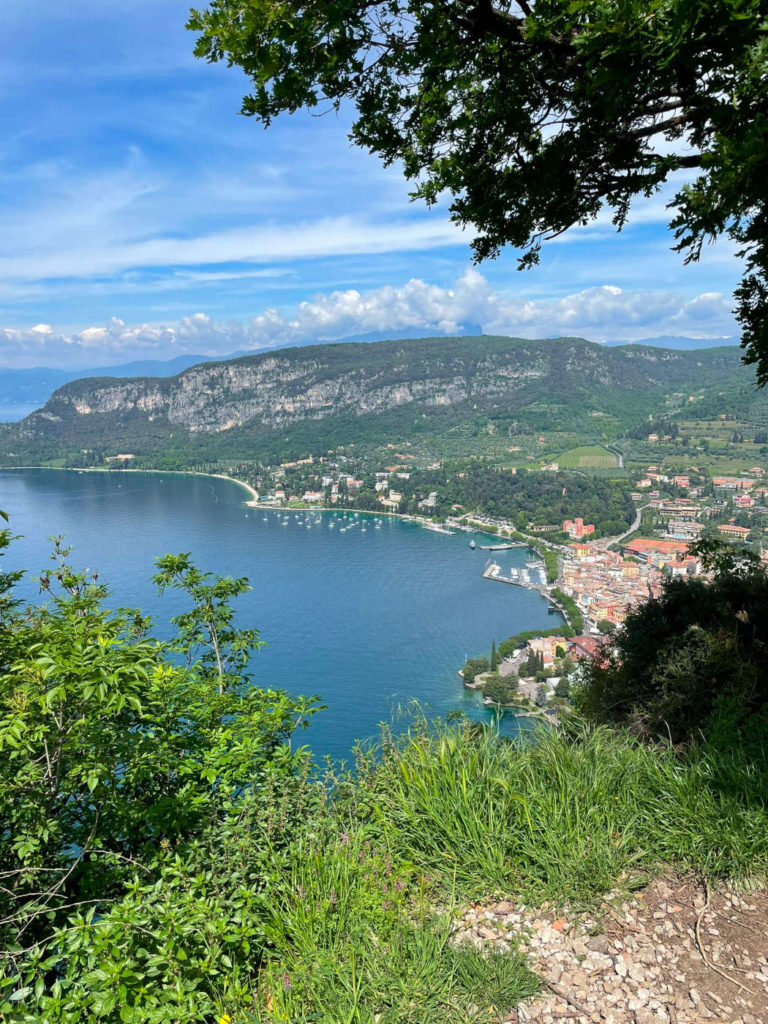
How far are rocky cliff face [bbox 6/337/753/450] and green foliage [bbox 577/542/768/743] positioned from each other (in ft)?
347

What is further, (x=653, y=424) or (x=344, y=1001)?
(x=653, y=424)

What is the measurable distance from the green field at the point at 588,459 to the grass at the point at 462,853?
72.9m

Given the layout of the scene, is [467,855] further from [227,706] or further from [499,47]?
[499,47]

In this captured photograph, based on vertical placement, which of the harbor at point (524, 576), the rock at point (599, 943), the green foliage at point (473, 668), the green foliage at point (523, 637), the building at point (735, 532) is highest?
the rock at point (599, 943)

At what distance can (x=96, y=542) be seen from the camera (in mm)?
44000

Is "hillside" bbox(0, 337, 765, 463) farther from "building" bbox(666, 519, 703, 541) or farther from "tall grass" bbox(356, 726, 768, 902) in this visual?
"tall grass" bbox(356, 726, 768, 902)

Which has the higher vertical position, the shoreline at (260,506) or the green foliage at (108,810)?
the green foliage at (108,810)

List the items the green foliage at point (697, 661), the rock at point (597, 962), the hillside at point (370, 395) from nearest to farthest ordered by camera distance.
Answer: the rock at point (597, 962)
the green foliage at point (697, 661)
the hillside at point (370, 395)

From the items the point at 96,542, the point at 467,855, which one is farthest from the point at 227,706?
the point at 96,542

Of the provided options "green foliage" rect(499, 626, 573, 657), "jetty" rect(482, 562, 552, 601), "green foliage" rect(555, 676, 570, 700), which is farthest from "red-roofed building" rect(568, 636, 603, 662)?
"jetty" rect(482, 562, 552, 601)

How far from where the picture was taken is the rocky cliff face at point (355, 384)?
114 m

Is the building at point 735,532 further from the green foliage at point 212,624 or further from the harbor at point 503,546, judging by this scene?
the green foliage at point 212,624

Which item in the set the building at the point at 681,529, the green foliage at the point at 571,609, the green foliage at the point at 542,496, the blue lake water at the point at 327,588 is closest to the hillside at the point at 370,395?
the green foliage at the point at 542,496

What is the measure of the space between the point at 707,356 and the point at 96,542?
13150 cm
